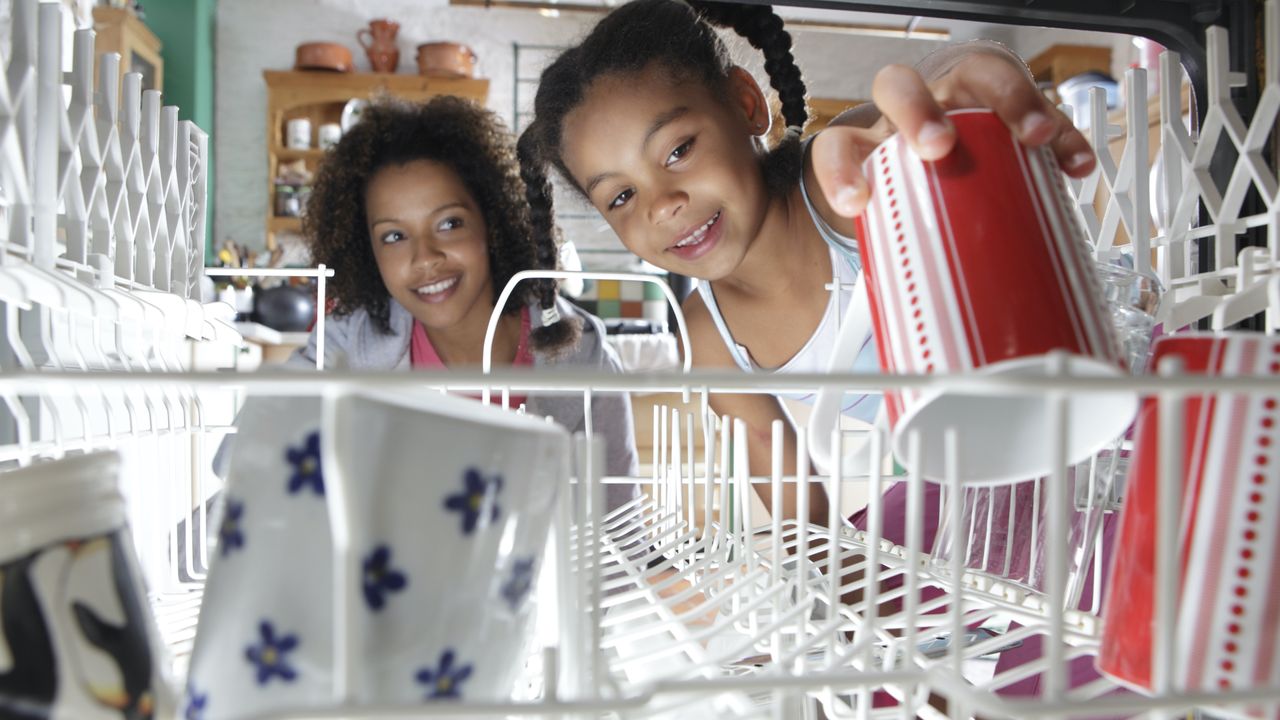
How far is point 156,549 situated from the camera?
1.55 feet

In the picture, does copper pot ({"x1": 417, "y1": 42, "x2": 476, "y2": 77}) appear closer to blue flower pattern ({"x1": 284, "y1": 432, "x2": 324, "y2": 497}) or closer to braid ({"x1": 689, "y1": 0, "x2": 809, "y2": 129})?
braid ({"x1": 689, "y1": 0, "x2": 809, "y2": 129})

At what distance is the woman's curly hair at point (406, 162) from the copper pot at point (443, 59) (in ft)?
6.59

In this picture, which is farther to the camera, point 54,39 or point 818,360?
point 818,360

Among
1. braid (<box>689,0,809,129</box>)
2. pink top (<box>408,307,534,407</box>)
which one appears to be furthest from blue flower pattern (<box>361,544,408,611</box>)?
pink top (<box>408,307,534,407</box>)

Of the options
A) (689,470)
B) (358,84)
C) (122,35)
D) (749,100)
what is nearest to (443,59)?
(358,84)

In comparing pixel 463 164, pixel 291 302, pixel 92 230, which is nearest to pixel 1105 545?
pixel 92 230

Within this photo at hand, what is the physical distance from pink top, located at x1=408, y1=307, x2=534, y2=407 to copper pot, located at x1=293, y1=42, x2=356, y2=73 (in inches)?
90.3

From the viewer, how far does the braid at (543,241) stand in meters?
1.11

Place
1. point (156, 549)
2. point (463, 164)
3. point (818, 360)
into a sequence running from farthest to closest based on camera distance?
1. point (463, 164)
2. point (818, 360)
3. point (156, 549)

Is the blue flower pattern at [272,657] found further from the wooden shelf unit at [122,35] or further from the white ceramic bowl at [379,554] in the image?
the wooden shelf unit at [122,35]

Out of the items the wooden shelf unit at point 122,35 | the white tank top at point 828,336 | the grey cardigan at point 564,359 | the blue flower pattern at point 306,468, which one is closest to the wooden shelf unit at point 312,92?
the wooden shelf unit at point 122,35

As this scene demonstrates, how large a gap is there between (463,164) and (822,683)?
1.30 metres

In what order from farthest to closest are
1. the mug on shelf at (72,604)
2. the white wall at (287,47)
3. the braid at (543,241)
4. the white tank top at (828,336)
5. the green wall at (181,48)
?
the white wall at (287,47) < the green wall at (181,48) < the braid at (543,241) < the white tank top at (828,336) < the mug on shelf at (72,604)

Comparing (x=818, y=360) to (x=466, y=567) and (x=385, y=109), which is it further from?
(x=385, y=109)
